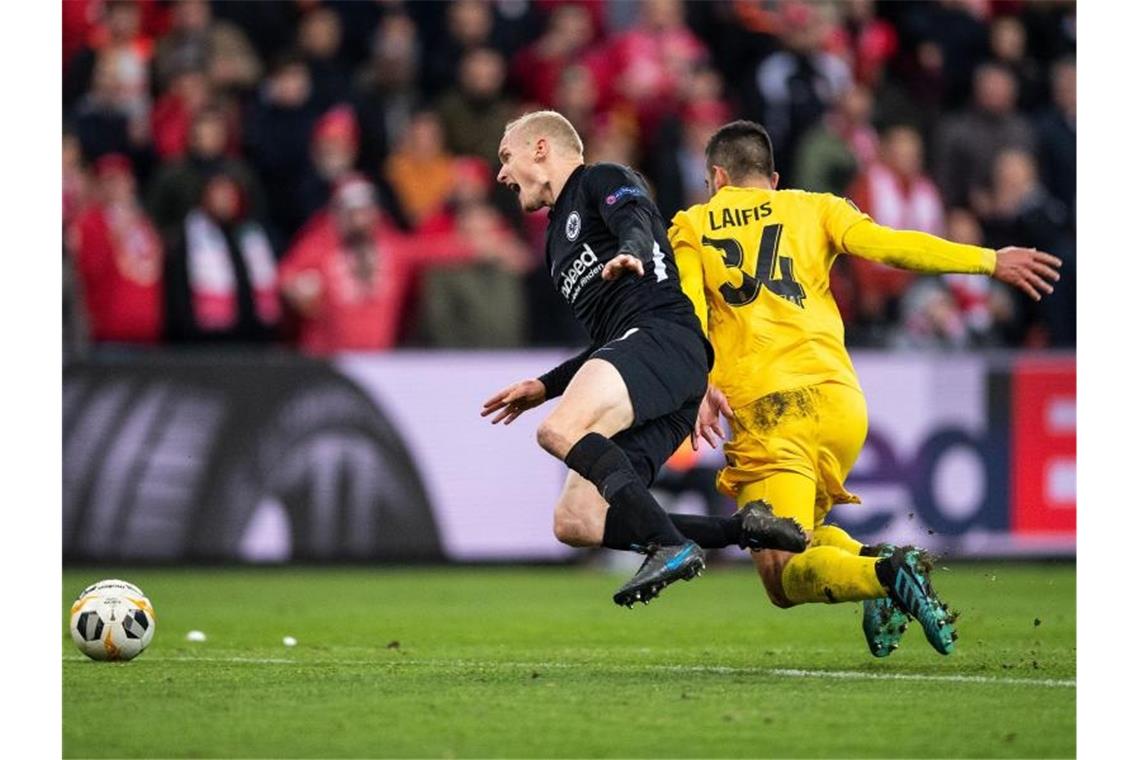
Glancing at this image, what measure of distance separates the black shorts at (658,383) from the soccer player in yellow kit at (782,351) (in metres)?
0.23

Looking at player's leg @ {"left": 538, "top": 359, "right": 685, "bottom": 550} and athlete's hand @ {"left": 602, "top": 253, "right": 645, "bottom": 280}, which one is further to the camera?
player's leg @ {"left": 538, "top": 359, "right": 685, "bottom": 550}

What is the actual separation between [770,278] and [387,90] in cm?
830

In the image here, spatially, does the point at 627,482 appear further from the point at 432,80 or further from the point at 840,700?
the point at 432,80

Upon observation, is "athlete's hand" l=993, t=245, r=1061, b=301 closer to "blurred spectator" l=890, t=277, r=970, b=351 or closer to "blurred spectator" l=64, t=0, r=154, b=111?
"blurred spectator" l=890, t=277, r=970, b=351

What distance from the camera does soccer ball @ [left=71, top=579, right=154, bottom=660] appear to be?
7805 mm

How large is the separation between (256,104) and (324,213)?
143 centimetres

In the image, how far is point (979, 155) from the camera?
16312mm

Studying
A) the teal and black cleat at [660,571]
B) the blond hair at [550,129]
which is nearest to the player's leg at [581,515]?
the teal and black cleat at [660,571]

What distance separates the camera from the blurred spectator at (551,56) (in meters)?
15.9

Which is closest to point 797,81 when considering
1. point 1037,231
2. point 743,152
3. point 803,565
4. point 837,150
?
point 837,150

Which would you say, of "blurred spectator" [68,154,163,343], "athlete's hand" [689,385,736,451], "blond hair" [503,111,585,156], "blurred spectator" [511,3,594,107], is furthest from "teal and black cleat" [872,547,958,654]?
"blurred spectator" [511,3,594,107]

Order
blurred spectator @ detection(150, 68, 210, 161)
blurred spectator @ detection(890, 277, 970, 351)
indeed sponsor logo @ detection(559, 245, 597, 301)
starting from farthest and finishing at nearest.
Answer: blurred spectator @ detection(150, 68, 210, 161) → blurred spectator @ detection(890, 277, 970, 351) → indeed sponsor logo @ detection(559, 245, 597, 301)

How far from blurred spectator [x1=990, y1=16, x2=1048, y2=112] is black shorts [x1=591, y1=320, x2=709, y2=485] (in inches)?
404

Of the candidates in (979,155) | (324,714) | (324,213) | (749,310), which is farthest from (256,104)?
(324,714)
